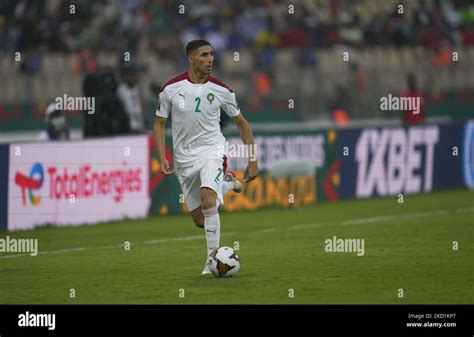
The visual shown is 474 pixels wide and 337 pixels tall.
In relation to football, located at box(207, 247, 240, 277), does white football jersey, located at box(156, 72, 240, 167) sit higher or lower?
higher

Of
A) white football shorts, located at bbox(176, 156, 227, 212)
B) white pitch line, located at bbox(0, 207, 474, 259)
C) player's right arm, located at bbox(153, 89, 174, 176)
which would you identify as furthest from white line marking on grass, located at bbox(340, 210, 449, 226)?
player's right arm, located at bbox(153, 89, 174, 176)

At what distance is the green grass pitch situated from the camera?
12.5m

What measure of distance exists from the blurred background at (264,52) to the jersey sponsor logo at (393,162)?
182cm

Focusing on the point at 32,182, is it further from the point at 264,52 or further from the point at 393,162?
the point at 264,52

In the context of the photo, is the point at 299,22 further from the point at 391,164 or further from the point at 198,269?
the point at 198,269

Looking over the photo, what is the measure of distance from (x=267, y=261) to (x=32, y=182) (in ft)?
17.7

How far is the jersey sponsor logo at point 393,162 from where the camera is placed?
24.5 meters

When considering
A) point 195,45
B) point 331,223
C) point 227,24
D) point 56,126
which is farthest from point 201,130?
point 227,24

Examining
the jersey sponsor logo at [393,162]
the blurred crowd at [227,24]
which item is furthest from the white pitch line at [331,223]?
the blurred crowd at [227,24]

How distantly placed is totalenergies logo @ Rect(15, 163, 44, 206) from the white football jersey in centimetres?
586

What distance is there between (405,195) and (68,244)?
916 centimetres

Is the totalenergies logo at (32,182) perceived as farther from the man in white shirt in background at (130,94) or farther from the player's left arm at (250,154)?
the player's left arm at (250,154)

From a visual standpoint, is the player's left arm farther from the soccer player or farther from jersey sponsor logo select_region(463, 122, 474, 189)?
jersey sponsor logo select_region(463, 122, 474, 189)

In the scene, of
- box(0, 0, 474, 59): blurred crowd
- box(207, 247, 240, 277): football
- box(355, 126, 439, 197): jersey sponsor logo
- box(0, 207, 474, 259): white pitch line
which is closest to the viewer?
box(207, 247, 240, 277): football
